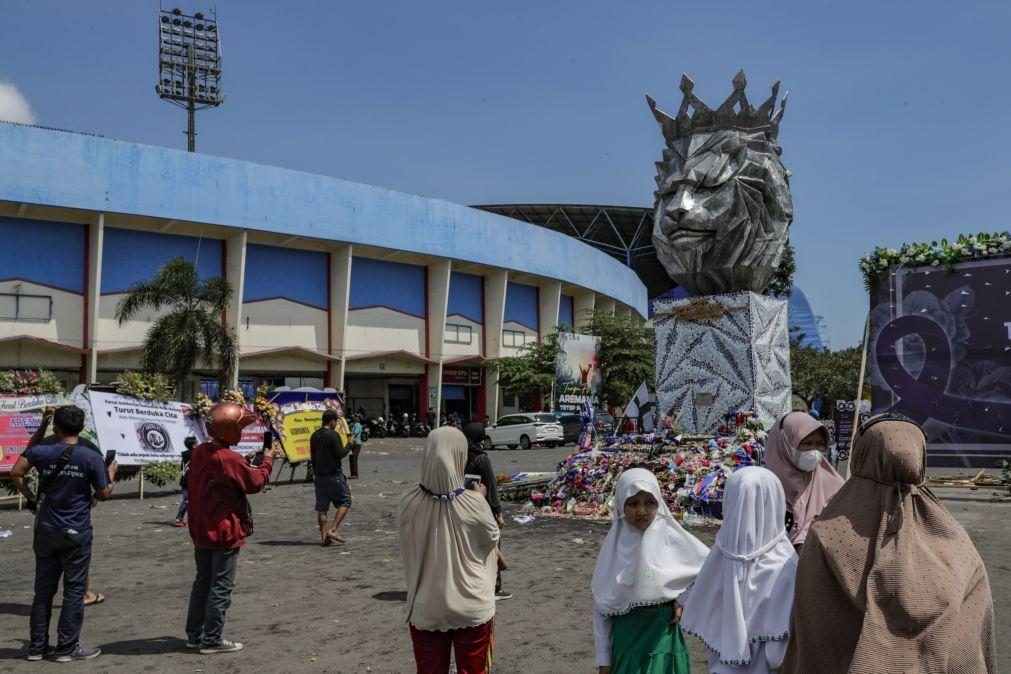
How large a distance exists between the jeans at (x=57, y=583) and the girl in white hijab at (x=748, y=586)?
407 cm

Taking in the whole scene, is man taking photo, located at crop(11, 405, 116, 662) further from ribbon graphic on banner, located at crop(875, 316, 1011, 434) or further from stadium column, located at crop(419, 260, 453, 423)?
stadium column, located at crop(419, 260, 453, 423)

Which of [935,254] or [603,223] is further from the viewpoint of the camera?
[603,223]

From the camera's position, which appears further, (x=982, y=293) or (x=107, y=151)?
(x=107, y=151)

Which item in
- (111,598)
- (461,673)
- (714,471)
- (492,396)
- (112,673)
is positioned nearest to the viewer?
(461,673)

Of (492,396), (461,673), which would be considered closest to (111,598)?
(461,673)

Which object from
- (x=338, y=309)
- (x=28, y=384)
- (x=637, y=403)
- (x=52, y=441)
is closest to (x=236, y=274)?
(x=338, y=309)

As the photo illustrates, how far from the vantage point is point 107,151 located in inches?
1138

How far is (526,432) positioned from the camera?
30.8 metres

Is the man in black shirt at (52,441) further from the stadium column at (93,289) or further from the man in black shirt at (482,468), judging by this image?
the stadium column at (93,289)

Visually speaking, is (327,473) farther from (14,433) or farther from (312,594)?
(14,433)

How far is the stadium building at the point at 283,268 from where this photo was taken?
2861 cm

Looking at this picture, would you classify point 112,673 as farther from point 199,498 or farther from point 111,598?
point 111,598

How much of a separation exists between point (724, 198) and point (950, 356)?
4.21m

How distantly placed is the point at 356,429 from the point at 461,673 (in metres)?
15.0
